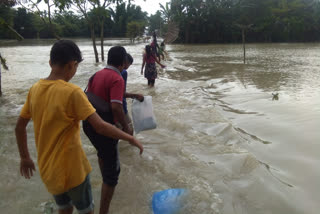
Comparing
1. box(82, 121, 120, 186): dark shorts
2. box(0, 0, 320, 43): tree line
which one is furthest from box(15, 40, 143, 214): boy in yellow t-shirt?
box(0, 0, 320, 43): tree line

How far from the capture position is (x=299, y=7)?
37438 millimetres

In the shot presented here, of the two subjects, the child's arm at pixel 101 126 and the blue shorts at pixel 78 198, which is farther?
the blue shorts at pixel 78 198

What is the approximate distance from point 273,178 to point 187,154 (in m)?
1.18

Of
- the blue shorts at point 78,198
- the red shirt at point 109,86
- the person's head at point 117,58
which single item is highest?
the person's head at point 117,58

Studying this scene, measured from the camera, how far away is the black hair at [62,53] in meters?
1.50

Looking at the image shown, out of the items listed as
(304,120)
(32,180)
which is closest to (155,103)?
(304,120)

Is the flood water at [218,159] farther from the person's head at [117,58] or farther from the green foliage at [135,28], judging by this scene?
the green foliage at [135,28]

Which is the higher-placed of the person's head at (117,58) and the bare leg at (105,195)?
the person's head at (117,58)

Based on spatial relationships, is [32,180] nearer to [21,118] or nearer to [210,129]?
[21,118]

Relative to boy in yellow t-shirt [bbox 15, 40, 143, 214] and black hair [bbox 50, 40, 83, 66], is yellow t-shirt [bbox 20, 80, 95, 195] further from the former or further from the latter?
black hair [bbox 50, 40, 83, 66]

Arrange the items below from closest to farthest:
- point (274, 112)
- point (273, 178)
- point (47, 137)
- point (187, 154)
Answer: point (47, 137) → point (273, 178) → point (187, 154) → point (274, 112)

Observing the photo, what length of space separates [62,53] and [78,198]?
969 mm

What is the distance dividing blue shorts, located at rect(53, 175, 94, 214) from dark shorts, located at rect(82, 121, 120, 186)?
0.42 meters

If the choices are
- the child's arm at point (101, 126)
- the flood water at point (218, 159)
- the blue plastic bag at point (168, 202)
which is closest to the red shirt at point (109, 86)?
the child's arm at point (101, 126)
